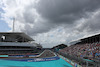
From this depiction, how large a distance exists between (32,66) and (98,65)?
618 inches

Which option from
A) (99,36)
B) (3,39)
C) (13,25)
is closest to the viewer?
(99,36)

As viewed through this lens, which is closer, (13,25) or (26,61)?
(26,61)

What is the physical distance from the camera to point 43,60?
30.1m

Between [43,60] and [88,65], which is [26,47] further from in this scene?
[88,65]

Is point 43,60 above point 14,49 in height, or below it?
below

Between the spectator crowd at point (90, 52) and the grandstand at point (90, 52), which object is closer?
the grandstand at point (90, 52)

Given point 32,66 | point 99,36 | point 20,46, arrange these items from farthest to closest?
point 20,46
point 99,36
point 32,66

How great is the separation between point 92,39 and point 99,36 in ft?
16.7

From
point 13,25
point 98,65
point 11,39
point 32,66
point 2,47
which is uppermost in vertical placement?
point 13,25

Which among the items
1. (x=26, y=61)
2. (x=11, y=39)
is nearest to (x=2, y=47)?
(x=11, y=39)

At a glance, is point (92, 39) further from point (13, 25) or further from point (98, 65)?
point (13, 25)

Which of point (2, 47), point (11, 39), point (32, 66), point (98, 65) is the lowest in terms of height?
point (32, 66)

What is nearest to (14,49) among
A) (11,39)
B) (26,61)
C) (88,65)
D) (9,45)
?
(9,45)

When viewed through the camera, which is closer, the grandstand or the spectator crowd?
the grandstand
